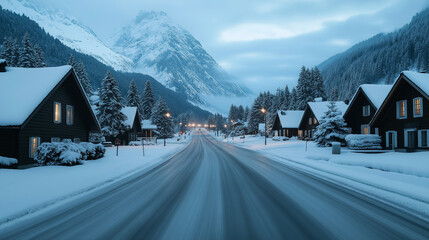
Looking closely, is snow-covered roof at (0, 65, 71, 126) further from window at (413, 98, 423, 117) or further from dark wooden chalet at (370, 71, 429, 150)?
window at (413, 98, 423, 117)

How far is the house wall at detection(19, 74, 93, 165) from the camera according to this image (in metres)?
18.0

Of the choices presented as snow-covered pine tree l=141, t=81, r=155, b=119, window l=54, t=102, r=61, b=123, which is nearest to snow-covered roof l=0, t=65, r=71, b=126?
window l=54, t=102, r=61, b=123

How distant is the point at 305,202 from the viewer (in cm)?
786

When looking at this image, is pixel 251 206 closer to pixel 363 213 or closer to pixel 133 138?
pixel 363 213

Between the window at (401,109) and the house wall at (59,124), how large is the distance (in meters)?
31.4

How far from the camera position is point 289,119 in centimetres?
6438

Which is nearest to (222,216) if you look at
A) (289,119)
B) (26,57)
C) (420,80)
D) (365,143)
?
(420,80)

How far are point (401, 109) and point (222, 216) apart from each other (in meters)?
27.8

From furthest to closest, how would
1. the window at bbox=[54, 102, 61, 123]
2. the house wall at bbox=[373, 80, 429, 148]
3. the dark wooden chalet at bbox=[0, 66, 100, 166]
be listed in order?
the house wall at bbox=[373, 80, 429, 148], the window at bbox=[54, 102, 61, 123], the dark wooden chalet at bbox=[0, 66, 100, 166]

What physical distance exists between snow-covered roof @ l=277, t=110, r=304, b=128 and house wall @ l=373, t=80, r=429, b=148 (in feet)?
111

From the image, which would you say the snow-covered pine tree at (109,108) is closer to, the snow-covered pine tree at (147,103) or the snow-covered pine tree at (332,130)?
the snow-covered pine tree at (332,130)

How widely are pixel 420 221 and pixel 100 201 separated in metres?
8.68

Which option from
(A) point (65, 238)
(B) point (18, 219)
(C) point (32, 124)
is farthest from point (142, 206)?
(C) point (32, 124)

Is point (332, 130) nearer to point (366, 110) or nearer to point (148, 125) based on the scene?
point (366, 110)
